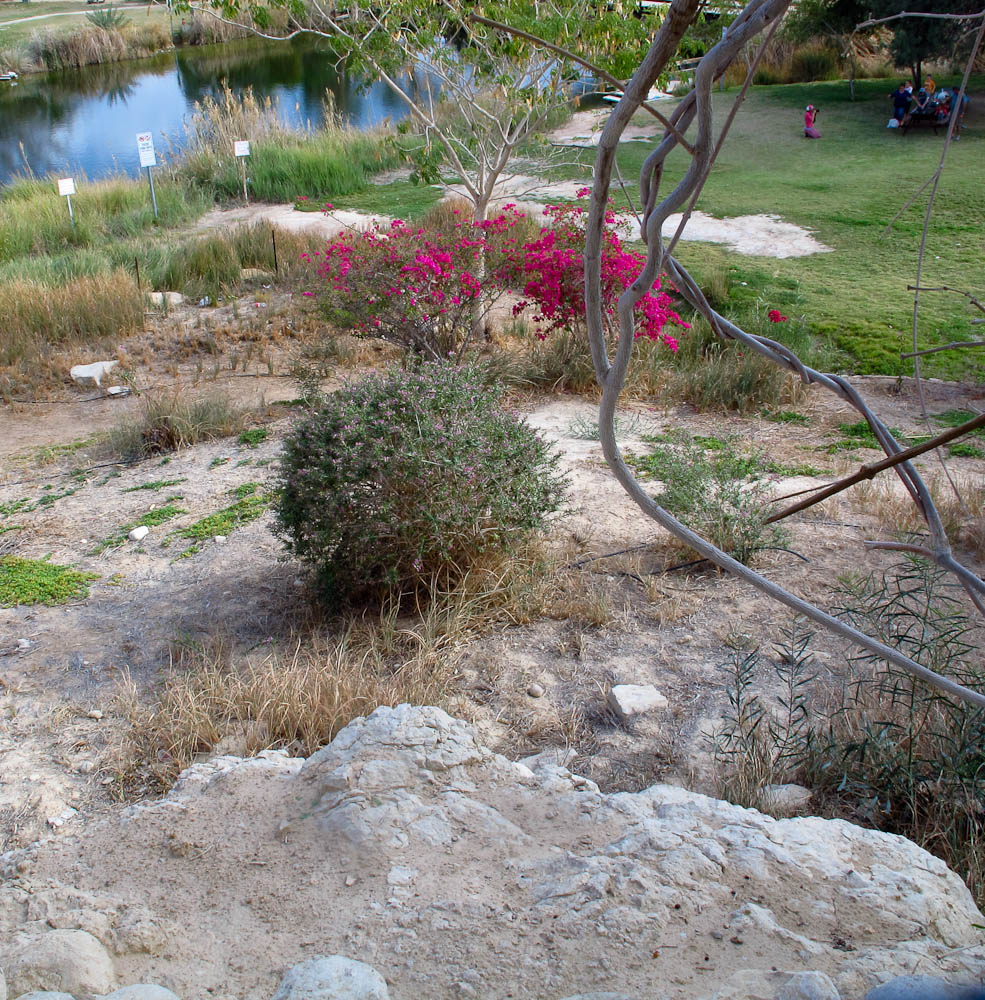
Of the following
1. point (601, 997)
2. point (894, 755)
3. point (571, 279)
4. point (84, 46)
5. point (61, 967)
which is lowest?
point (894, 755)

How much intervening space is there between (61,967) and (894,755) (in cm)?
202

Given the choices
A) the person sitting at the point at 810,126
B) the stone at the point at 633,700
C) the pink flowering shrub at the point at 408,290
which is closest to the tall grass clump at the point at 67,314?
the pink flowering shrub at the point at 408,290

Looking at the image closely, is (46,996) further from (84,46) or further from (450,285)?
(84,46)

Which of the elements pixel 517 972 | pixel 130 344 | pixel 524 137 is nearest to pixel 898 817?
pixel 517 972

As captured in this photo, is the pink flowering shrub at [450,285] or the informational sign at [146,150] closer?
the pink flowering shrub at [450,285]

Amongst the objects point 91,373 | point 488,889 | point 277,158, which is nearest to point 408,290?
point 91,373

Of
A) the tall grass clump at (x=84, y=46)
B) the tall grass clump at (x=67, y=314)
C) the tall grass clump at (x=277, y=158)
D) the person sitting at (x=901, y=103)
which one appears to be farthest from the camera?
the tall grass clump at (x=84, y=46)

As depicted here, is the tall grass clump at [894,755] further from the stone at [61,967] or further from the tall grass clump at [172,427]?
the tall grass clump at [172,427]

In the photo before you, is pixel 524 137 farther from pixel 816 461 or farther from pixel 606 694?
pixel 606 694

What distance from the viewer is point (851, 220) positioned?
10273mm

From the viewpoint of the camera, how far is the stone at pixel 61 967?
1614 millimetres

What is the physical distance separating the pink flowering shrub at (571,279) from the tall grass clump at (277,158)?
6.85 metres

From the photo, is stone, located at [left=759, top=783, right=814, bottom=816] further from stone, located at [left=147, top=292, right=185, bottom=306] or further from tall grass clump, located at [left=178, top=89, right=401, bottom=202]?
tall grass clump, located at [left=178, top=89, right=401, bottom=202]

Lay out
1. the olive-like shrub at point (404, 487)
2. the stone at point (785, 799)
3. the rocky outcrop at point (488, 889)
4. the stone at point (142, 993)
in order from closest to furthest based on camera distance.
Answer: the stone at point (142, 993), the rocky outcrop at point (488, 889), the stone at point (785, 799), the olive-like shrub at point (404, 487)
